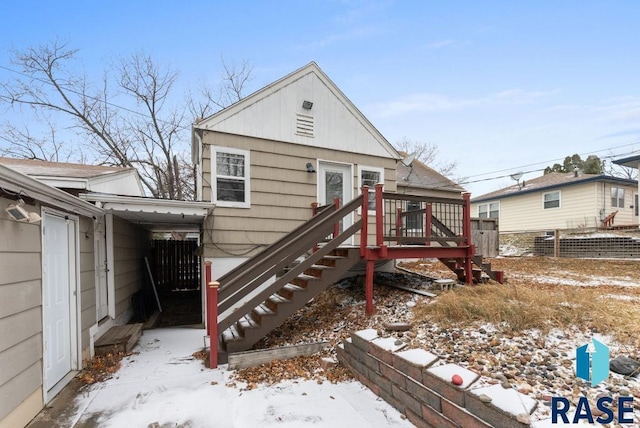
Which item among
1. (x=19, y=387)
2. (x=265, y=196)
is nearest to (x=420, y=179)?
(x=265, y=196)

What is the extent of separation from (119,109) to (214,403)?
53.9ft

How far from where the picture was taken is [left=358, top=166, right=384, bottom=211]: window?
7.34 m

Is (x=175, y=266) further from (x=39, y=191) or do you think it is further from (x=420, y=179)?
(x=420, y=179)

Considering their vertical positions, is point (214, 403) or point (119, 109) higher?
point (119, 109)

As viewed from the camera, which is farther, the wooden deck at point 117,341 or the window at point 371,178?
the window at point 371,178

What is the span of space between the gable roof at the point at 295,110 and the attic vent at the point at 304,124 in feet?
0.33

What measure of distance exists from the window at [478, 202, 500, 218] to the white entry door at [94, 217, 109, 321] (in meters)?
19.3

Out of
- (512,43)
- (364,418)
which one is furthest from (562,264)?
(364,418)

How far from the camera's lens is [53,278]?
342 centimetres

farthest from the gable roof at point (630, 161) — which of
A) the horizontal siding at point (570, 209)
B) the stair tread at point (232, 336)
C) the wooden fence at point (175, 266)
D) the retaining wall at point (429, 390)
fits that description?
the wooden fence at point (175, 266)

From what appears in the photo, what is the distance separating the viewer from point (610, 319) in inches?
126

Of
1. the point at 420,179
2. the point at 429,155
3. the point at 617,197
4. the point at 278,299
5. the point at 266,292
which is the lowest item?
the point at 278,299

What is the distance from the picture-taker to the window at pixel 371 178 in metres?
7.34

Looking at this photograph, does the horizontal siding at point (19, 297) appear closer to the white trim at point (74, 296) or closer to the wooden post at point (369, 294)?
the white trim at point (74, 296)
